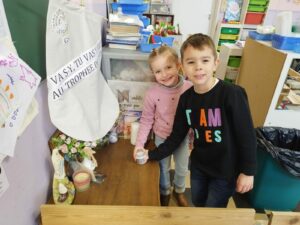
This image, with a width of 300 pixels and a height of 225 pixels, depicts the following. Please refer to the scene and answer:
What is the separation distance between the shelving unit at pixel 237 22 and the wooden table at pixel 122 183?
11.2 ft

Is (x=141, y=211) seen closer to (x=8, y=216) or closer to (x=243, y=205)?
(x=8, y=216)

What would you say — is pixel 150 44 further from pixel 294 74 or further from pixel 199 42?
pixel 294 74

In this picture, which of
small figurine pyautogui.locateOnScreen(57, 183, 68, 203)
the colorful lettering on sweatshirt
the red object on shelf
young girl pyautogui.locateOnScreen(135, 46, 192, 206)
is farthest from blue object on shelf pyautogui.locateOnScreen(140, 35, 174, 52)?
the red object on shelf

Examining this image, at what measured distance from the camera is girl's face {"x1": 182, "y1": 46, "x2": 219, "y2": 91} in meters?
0.84

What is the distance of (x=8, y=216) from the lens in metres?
0.62

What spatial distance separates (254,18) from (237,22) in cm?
28

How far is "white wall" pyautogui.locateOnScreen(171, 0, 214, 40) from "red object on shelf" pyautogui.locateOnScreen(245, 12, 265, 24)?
2.72 feet

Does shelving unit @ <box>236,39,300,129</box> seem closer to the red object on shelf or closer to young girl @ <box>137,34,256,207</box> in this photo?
young girl @ <box>137,34,256,207</box>

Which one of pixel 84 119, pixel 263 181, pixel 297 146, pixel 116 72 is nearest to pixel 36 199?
pixel 84 119

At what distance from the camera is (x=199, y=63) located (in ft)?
2.76

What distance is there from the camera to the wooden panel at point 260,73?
5.25ft

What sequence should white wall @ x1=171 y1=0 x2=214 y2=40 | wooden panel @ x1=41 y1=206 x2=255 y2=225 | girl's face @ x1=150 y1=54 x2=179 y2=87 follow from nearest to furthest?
wooden panel @ x1=41 y1=206 x2=255 y2=225 → girl's face @ x1=150 y1=54 x2=179 y2=87 → white wall @ x1=171 y1=0 x2=214 y2=40

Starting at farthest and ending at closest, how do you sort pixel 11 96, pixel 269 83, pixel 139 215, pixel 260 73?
1. pixel 260 73
2. pixel 269 83
3. pixel 139 215
4. pixel 11 96

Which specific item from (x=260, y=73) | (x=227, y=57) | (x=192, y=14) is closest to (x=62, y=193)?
(x=260, y=73)
